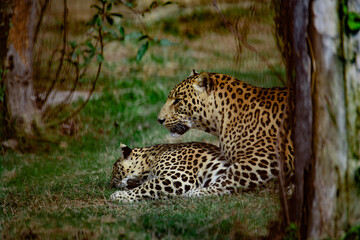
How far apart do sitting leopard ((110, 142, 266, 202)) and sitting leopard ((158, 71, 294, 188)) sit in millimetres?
153

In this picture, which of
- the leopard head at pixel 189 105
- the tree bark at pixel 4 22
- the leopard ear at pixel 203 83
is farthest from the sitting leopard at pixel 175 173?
the tree bark at pixel 4 22

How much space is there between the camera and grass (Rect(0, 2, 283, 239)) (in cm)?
513

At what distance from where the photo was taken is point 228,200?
6.09 m

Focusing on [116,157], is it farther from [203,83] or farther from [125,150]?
[203,83]

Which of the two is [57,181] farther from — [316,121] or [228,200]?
[316,121]

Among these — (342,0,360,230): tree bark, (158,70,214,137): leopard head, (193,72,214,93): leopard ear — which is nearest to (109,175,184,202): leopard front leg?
(158,70,214,137): leopard head

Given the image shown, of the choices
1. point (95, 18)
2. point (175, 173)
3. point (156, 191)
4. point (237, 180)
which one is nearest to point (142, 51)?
point (95, 18)

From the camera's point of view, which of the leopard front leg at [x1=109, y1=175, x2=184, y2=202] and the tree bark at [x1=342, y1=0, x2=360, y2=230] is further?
the leopard front leg at [x1=109, y1=175, x2=184, y2=202]

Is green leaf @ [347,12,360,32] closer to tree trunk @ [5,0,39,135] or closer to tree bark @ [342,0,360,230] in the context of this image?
tree bark @ [342,0,360,230]

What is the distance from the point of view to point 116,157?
28.7 feet

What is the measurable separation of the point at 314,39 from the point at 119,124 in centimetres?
703

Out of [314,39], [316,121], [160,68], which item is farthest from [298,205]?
[160,68]

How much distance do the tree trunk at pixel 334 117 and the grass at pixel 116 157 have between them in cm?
82

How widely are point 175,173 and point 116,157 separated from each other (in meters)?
2.12
